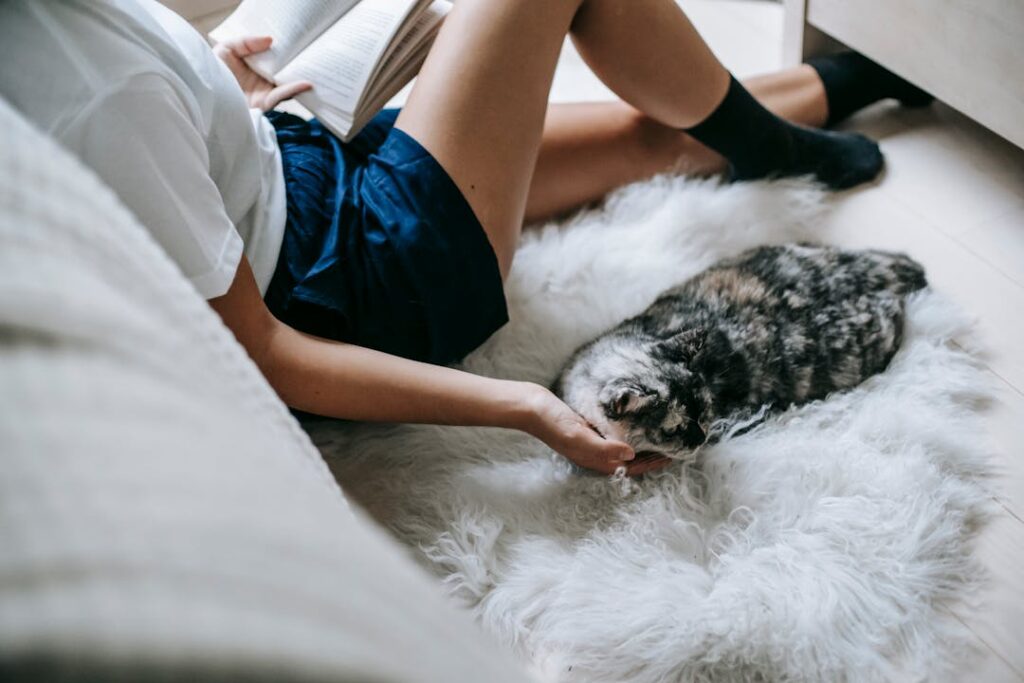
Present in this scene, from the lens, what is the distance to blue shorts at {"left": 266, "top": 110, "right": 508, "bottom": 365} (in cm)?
102

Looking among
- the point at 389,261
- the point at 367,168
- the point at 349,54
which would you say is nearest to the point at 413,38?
the point at 349,54

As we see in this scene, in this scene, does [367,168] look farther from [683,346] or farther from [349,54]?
[683,346]

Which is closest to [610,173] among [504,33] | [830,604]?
[504,33]

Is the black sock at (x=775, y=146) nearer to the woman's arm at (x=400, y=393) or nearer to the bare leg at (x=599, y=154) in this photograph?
the bare leg at (x=599, y=154)

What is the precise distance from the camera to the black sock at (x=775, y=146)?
137cm

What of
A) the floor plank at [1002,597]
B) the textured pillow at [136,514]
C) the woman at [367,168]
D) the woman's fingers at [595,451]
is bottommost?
the floor plank at [1002,597]

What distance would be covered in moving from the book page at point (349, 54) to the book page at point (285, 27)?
0.03 metres

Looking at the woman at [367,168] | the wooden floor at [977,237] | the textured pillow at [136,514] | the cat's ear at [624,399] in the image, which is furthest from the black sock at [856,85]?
the textured pillow at [136,514]

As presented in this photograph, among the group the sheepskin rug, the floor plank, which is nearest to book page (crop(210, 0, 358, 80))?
the sheepskin rug

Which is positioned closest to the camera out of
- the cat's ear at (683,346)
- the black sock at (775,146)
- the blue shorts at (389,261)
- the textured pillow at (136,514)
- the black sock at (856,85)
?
the textured pillow at (136,514)

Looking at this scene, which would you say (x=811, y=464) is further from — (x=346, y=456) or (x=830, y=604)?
(x=346, y=456)

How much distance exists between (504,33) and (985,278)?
Result: 3.02ft

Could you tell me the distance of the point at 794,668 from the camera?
0.88 m

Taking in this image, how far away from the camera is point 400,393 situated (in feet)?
3.18
